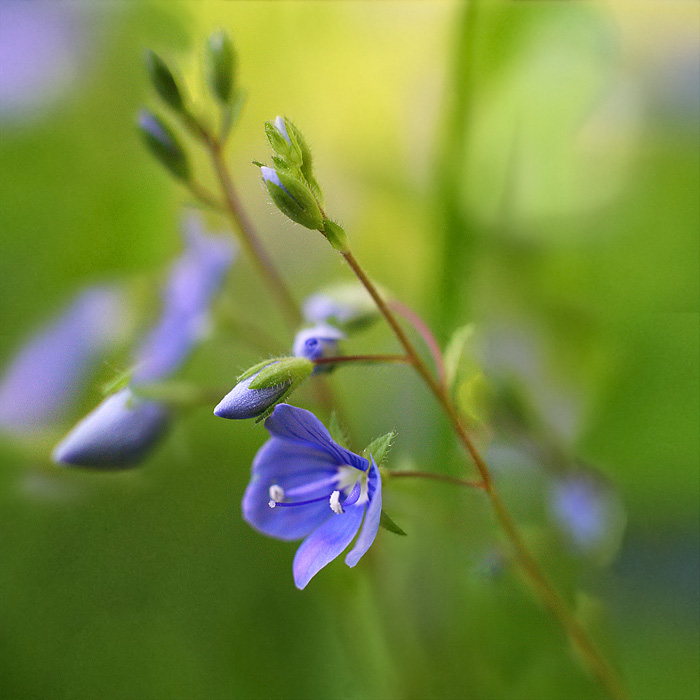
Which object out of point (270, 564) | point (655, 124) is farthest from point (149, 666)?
point (655, 124)

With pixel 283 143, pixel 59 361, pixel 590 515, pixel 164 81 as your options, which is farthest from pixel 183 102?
pixel 590 515

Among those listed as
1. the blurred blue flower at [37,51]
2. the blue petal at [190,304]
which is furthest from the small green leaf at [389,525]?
the blurred blue flower at [37,51]

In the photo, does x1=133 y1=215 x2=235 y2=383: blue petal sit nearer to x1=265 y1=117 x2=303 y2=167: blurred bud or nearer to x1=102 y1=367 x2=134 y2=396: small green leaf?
x1=102 y1=367 x2=134 y2=396: small green leaf

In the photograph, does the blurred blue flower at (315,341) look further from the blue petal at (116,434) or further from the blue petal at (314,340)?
the blue petal at (116,434)

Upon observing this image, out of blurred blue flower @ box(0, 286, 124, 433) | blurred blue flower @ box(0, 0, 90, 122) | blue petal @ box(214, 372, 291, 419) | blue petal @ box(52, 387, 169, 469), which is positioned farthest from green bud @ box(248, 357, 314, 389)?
blurred blue flower @ box(0, 0, 90, 122)

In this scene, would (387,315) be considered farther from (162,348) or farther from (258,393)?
(162,348)

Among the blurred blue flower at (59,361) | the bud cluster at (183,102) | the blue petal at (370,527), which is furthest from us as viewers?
the blurred blue flower at (59,361)

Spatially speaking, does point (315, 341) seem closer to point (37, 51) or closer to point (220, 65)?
point (220, 65)
